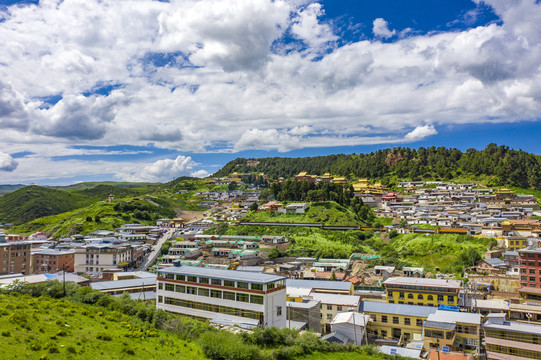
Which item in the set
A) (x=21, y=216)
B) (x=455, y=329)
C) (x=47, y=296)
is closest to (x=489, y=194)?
(x=455, y=329)

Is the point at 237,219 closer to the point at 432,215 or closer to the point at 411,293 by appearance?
the point at 432,215

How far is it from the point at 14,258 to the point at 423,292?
5074 centimetres

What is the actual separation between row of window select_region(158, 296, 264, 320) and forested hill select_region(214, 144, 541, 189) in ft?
312

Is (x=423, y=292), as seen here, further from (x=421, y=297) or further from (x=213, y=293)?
(x=213, y=293)

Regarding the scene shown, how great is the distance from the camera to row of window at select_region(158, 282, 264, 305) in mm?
25859

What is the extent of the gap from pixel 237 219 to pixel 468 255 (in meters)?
46.5

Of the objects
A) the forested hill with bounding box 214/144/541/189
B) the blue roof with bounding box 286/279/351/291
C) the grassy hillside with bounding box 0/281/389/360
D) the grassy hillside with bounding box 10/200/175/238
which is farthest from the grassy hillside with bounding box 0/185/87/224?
the grassy hillside with bounding box 0/281/389/360

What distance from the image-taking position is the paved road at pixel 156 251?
58763mm

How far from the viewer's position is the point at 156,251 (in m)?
65.4

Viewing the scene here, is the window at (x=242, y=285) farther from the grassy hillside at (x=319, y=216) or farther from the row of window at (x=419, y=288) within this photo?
the grassy hillside at (x=319, y=216)

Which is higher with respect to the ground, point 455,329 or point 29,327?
point 29,327

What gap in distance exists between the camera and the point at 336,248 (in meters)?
63.3

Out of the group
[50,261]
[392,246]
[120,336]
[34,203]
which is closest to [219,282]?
[120,336]

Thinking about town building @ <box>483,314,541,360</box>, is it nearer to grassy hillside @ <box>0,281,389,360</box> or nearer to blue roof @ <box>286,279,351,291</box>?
grassy hillside @ <box>0,281,389,360</box>
